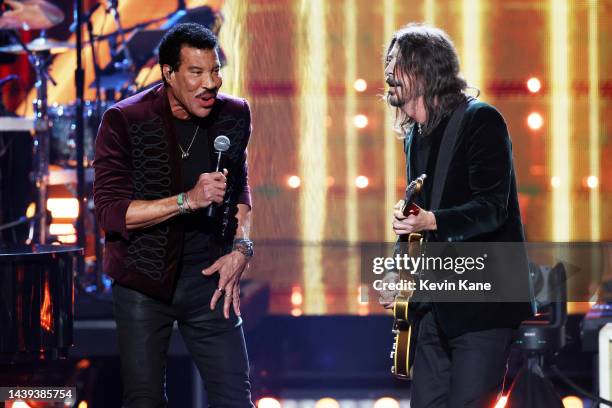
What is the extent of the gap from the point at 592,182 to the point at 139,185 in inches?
146

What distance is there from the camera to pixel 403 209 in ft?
9.22

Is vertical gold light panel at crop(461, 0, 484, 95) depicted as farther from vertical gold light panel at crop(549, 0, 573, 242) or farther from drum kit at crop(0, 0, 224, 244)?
drum kit at crop(0, 0, 224, 244)

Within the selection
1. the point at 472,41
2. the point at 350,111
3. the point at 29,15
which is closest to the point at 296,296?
the point at 350,111

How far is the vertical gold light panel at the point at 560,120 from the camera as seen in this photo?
6.04m

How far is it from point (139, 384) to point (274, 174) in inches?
119

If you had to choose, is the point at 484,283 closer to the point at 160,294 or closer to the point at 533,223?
the point at 160,294

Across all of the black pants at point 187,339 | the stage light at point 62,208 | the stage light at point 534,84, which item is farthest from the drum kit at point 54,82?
the black pants at point 187,339

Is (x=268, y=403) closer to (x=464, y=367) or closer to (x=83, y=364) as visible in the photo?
(x=83, y=364)

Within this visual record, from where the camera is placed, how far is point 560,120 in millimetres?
6113

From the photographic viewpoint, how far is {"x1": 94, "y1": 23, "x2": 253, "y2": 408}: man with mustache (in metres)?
3.00

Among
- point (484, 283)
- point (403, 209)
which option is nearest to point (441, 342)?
point (484, 283)

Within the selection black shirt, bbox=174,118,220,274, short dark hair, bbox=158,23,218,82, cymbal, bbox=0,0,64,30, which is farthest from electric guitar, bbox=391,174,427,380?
cymbal, bbox=0,0,64,30

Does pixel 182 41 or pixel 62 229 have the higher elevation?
pixel 182 41

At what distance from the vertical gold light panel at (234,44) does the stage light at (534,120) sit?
5.73 feet
